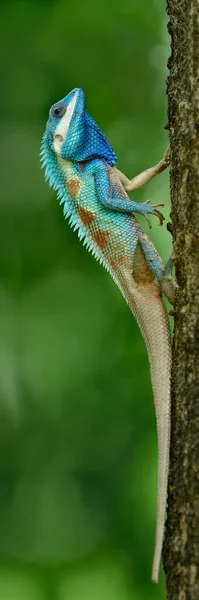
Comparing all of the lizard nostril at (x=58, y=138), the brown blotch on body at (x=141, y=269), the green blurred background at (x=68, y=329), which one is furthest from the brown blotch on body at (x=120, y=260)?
the green blurred background at (x=68, y=329)

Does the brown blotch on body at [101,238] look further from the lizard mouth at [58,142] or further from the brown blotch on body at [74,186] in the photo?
the lizard mouth at [58,142]

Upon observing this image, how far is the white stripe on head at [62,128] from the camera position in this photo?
13.2 feet

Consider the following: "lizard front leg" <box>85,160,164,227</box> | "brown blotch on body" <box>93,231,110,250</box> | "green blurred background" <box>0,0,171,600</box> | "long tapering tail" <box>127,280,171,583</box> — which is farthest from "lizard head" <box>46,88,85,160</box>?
"green blurred background" <box>0,0,171,600</box>

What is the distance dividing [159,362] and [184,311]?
0.33 m

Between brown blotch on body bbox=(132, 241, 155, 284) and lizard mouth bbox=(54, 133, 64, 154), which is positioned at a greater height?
lizard mouth bbox=(54, 133, 64, 154)

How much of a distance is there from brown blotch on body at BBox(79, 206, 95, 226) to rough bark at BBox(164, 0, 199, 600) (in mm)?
691

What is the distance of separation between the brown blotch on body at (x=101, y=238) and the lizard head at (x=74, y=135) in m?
0.33

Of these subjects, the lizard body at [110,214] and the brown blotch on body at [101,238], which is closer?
the lizard body at [110,214]

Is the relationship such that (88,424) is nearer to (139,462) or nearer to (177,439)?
(139,462)

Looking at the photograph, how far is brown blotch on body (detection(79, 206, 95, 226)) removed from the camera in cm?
388

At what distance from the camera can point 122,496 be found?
7.69m

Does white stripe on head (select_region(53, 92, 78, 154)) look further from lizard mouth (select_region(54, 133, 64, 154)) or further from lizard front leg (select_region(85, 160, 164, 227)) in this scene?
lizard front leg (select_region(85, 160, 164, 227))

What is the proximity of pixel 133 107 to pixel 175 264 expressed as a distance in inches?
187

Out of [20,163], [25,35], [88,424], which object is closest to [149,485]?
[88,424]
